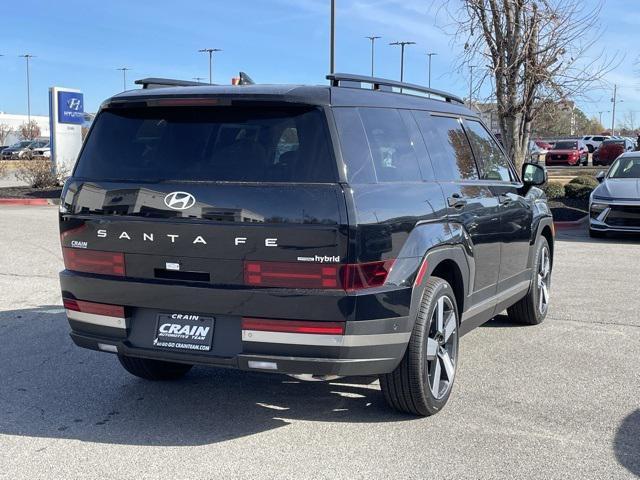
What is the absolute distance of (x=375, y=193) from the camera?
13.0 feet

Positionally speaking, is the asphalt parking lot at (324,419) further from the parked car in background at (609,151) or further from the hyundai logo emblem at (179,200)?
the parked car in background at (609,151)

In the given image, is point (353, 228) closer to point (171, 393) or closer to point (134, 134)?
point (134, 134)

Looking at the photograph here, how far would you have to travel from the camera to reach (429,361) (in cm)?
452

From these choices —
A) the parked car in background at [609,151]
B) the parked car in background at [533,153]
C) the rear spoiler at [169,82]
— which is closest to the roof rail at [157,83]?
the rear spoiler at [169,82]

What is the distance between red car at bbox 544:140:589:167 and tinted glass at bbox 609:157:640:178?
28439mm

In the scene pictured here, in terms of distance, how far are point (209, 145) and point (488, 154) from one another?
2750mm

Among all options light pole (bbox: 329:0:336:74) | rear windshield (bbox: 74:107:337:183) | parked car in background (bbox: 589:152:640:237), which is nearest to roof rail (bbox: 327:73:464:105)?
rear windshield (bbox: 74:107:337:183)

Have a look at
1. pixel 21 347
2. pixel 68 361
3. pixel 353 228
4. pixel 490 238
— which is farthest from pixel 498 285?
pixel 21 347

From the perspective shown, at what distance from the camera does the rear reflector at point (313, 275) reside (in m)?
3.75

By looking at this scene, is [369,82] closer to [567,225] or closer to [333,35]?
[567,225]

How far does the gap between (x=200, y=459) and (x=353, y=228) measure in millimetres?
1477

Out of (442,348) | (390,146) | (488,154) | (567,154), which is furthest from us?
(567,154)

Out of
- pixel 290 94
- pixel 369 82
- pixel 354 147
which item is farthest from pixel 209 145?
pixel 369 82

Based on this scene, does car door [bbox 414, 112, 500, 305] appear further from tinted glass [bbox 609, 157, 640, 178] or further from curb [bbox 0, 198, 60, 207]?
curb [bbox 0, 198, 60, 207]
